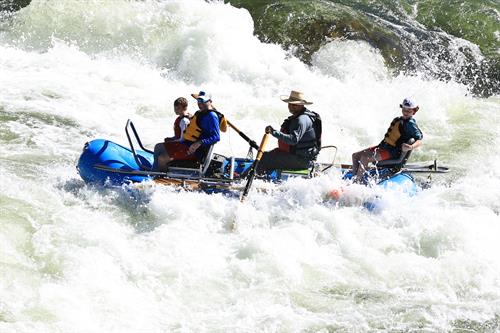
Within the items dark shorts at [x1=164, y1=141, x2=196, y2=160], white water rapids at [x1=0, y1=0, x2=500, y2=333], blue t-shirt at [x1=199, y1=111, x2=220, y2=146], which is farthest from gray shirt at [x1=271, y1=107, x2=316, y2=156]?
dark shorts at [x1=164, y1=141, x2=196, y2=160]

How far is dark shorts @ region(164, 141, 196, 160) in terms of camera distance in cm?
896

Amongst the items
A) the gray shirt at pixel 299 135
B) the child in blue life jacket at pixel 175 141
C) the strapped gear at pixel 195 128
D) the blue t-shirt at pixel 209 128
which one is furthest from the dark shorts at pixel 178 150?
the gray shirt at pixel 299 135

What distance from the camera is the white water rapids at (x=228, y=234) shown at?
22.5ft

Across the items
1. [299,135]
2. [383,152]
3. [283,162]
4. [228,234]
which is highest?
[299,135]

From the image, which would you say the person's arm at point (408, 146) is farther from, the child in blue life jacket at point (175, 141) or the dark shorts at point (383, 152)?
the child in blue life jacket at point (175, 141)

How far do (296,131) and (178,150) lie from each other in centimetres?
153

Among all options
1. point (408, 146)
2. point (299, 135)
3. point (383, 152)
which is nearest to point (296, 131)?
point (299, 135)

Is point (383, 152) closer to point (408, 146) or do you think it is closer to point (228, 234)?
point (408, 146)

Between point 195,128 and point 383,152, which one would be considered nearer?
point 195,128

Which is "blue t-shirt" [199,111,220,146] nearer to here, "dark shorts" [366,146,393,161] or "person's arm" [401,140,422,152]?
"dark shorts" [366,146,393,161]

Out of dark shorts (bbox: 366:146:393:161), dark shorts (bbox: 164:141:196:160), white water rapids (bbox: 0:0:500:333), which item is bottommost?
white water rapids (bbox: 0:0:500:333)

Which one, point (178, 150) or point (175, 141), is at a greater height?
point (175, 141)

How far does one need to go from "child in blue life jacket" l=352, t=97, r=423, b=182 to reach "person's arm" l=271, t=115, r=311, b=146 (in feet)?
3.58

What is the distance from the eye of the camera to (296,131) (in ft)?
29.0
